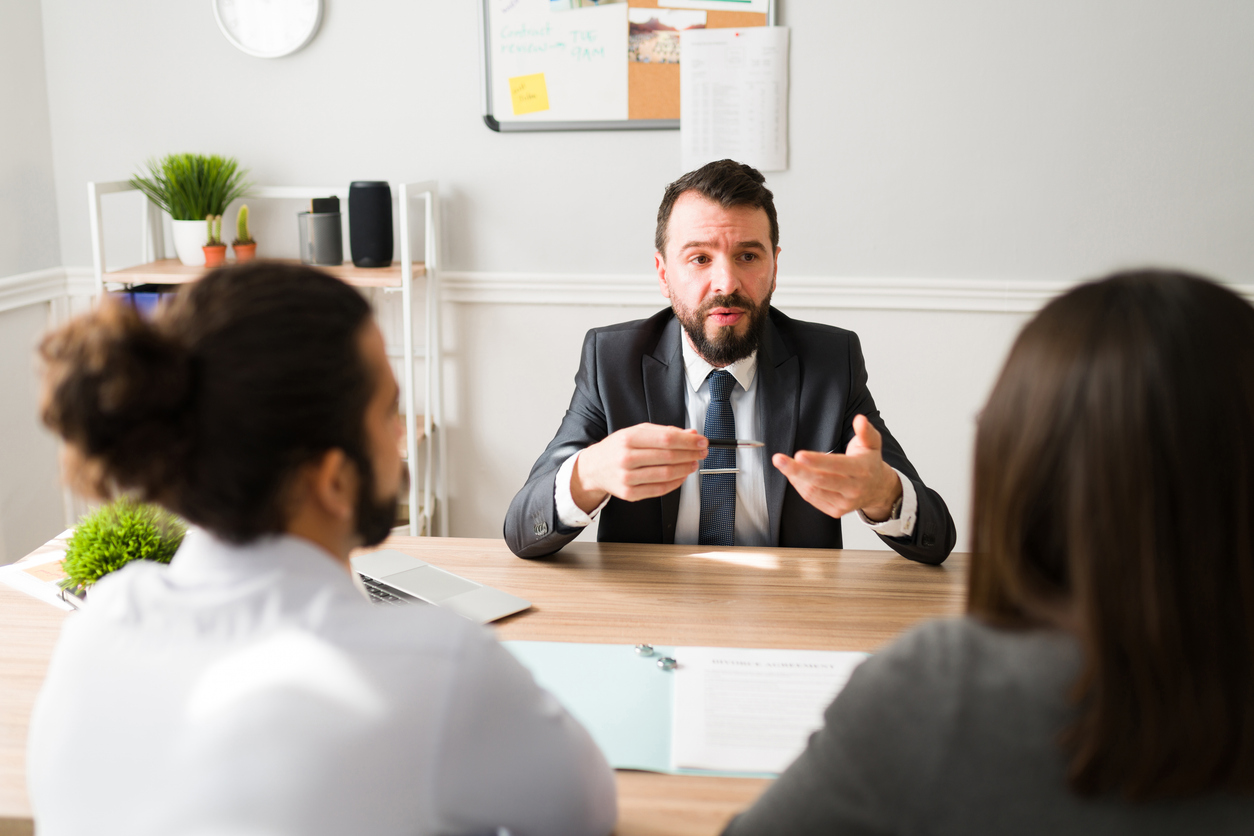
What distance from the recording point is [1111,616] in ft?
2.04

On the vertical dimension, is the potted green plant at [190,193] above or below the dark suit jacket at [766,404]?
above

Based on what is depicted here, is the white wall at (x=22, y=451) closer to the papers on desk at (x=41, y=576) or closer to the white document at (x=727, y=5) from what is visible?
the papers on desk at (x=41, y=576)

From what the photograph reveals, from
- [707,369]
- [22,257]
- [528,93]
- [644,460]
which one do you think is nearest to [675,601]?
[644,460]

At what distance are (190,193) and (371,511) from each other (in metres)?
2.19

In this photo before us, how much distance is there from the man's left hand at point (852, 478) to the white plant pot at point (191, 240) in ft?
6.39

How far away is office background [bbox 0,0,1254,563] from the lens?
2648 millimetres

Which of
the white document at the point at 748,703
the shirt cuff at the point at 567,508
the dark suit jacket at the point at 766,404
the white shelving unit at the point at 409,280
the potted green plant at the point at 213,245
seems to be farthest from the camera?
the potted green plant at the point at 213,245

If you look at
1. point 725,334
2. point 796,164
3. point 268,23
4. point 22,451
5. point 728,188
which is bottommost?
point 22,451

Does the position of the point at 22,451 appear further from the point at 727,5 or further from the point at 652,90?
the point at 727,5

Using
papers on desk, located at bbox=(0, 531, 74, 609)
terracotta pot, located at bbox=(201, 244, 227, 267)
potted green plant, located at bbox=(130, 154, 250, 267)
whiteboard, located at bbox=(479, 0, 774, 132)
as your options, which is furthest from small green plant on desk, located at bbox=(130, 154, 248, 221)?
papers on desk, located at bbox=(0, 531, 74, 609)

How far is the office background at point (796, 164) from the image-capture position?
265 centimetres

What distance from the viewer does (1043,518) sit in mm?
667

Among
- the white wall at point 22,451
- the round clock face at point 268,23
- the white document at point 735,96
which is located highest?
the round clock face at point 268,23

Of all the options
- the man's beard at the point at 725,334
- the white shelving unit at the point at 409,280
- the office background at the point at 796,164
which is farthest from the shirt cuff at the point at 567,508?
the office background at the point at 796,164
